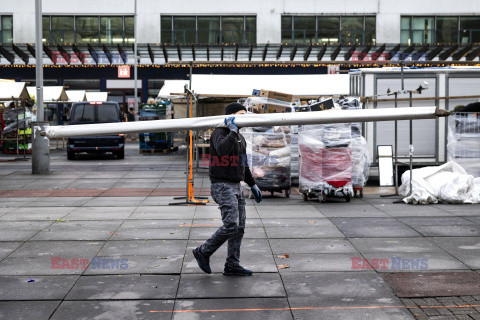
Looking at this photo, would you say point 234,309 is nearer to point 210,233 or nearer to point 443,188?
point 210,233

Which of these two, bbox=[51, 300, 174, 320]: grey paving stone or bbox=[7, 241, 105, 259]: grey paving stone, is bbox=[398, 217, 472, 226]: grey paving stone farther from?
bbox=[51, 300, 174, 320]: grey paving stone

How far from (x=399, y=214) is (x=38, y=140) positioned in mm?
10882

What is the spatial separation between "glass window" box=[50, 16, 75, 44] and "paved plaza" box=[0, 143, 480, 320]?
3151 cm

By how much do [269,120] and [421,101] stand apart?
973 cm

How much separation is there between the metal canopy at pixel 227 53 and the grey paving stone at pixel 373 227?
30.1 meters

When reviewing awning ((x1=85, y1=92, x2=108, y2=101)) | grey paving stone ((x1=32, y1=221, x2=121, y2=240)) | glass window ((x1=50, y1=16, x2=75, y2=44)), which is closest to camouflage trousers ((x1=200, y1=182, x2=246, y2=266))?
grey paving stone ((x1=32, y1=221, x2=121, y2=240))

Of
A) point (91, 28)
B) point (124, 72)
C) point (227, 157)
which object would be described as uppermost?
point (91, 28)

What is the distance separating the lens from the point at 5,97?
21641 mm

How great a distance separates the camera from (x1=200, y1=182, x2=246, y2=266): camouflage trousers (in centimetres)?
650

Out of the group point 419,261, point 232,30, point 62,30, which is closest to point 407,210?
point 419,261

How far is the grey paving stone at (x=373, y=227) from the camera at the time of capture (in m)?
8.80

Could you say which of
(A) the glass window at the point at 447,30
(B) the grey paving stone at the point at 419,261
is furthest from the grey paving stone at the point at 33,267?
(A) the glass window at the point at 447,30

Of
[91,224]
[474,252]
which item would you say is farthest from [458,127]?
[91,224]

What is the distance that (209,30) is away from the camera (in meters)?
42.0
